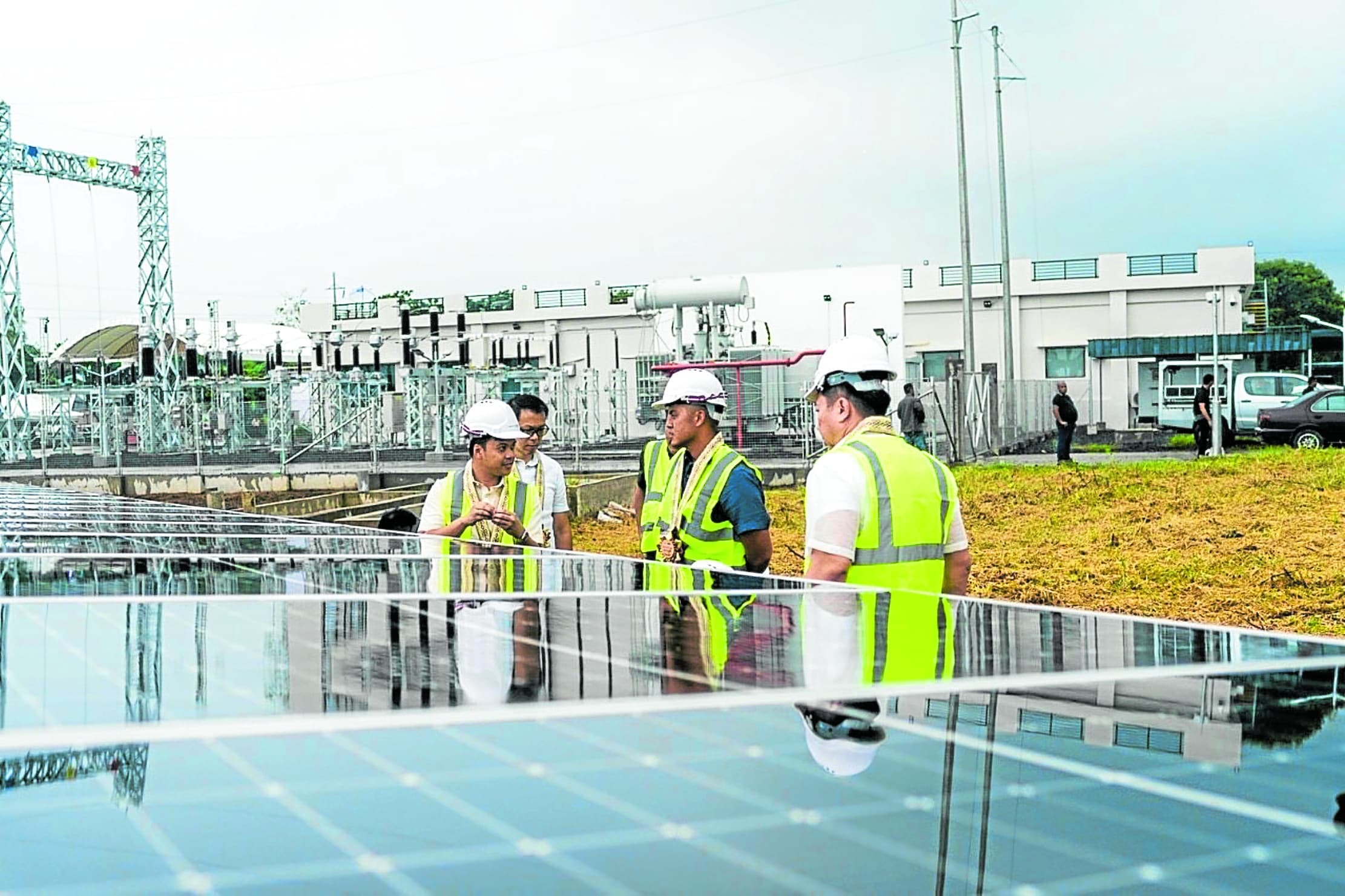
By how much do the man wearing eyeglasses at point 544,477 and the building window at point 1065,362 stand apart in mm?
39803

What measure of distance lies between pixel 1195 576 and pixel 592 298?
37896 mm

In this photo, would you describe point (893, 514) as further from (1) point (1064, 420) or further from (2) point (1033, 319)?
→ (2) point (1033, 319)

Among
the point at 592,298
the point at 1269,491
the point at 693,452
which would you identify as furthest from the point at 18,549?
the point at 592,298

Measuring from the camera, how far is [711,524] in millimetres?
5648

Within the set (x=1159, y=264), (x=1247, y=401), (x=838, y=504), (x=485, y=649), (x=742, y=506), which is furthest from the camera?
(x=1159, y=264)

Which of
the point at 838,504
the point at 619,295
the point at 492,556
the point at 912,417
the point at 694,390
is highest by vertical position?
the point at 619,295

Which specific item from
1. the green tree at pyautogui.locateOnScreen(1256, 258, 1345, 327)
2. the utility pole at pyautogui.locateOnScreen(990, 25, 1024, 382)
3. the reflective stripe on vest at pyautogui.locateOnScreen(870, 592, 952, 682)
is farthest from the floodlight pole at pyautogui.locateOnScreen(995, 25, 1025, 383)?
the green tree at pyautogui.locateOnScreen(1256, 258, 1345, 327)

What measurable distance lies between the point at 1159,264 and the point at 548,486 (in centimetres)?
4178

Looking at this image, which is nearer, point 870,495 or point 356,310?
point 870,495

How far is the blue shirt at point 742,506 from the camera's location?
18.3 ft

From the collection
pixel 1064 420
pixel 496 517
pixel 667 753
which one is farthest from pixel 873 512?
pixel 1064 420

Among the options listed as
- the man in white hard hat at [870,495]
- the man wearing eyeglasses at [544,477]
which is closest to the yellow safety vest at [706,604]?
the man in white hard hat at [870,495]

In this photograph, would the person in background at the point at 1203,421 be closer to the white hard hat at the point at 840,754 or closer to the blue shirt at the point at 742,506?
the blue shirt at the point at 742,506

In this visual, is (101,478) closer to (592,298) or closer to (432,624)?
(432,624)
